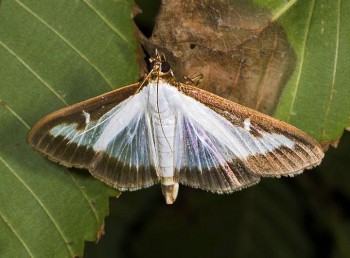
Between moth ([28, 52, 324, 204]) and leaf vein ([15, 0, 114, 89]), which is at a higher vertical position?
leaf vein ([15, 0, 114, 89])

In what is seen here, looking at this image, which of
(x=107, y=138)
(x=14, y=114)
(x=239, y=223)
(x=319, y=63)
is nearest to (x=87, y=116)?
(x=107, y=138)

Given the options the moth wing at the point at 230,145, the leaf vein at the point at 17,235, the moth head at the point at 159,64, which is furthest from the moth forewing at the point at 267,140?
the leaf vein at the point at 17,235

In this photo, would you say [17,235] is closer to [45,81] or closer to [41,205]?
[41,205]

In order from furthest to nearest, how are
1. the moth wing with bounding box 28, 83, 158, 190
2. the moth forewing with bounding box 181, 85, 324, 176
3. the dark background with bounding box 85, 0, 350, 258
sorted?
the dark background with bounding box 85, 0, 350, 258
the moth wing with bounding box 28, 83, 158, 190
the moth forewing with bounding box 181, 85, 324, 176

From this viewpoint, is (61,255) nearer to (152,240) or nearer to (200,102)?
(200,102)

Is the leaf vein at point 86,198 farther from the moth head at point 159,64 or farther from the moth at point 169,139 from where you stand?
the moth head at point 159,64

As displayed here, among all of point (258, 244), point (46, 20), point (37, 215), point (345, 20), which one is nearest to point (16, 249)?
point (37, 215)

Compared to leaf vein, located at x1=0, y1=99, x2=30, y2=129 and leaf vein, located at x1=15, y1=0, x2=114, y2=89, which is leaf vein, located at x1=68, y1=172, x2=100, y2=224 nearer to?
leaf vein, located at x1=0, y1=99, x2=30, y2=129

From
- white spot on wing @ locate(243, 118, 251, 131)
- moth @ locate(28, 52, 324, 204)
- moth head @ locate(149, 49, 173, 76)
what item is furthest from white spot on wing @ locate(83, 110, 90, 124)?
white spot on wing @ locate(243, 118, 251, 131)
